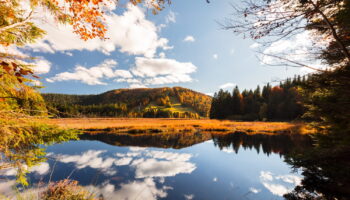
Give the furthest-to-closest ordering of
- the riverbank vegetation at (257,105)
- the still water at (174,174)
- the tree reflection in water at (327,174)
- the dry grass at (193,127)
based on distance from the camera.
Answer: the riverbank vegetation at (257,105) < the dry grass at (193,127) < the still water at (174,174) < the tree reflection in water at (327,174)

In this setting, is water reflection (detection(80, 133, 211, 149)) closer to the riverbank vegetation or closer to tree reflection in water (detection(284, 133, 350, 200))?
tree reflection in water (detection(284, 133, 350, 200))

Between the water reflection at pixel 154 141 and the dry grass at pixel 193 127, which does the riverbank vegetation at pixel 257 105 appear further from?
the water reflection at pixel 154 141

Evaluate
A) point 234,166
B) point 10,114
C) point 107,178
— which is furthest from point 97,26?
point 234,166

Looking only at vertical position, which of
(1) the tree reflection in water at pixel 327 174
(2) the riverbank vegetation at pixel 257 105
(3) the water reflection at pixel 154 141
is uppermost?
(2) the riverbank vegetation at pixel 257 105

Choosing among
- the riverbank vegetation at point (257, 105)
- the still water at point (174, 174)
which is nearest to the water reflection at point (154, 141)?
the still water at point (174, 174)

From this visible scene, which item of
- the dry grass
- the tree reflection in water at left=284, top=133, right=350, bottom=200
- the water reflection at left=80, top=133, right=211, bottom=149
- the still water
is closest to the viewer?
the tree reflection in water at left=284, top=133, right=350, bottom=200

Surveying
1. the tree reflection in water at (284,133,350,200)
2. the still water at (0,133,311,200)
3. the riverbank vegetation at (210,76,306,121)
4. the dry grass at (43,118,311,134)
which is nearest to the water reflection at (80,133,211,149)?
the still water at (0,133,311,200)

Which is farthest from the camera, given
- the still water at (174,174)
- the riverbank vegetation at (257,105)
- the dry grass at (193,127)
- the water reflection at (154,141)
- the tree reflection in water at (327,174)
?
the riverbank vegetation at (257,105)

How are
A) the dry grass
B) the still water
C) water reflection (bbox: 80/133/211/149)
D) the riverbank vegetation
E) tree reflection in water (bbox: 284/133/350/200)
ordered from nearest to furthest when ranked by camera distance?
tree reflection in water (bbox: 284/133/350/200)
the still water
water reflection (bbox: 80/133/211/149)
the dry grass
the riverbank vegetation

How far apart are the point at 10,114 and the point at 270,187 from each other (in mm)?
11251

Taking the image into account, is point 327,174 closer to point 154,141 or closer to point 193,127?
point 154,141

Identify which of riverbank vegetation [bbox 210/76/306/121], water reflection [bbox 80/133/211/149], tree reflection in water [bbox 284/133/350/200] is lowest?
water reflection [bbox 80/133/211/149]

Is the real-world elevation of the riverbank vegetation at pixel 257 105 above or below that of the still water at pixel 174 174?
above

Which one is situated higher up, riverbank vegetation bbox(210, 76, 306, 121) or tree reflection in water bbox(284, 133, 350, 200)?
riverbank vegetation bbox(210, 76, 306, 121)
